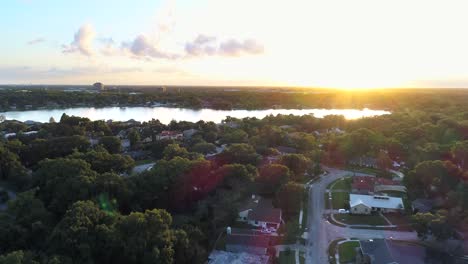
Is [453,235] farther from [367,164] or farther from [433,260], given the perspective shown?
[367,164]

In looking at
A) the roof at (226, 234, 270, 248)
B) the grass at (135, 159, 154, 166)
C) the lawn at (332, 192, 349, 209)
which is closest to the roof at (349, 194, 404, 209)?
the lawn at (332, 192, 349, 209)

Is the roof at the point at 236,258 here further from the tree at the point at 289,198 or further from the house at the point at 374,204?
the house at the point at 374,204

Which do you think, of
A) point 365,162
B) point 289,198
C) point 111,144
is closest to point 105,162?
point 111,144

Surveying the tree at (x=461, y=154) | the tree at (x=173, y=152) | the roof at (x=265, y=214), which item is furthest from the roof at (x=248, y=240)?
the tree at (x=461, y=154)

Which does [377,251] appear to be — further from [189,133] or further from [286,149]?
[189,133]

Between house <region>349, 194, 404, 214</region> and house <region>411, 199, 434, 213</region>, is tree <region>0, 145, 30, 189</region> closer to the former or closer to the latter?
house <region>349, 194, 404, 214</region>

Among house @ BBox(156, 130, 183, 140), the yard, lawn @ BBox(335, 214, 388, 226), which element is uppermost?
house @ BBox(156, 130, 183, 140)
